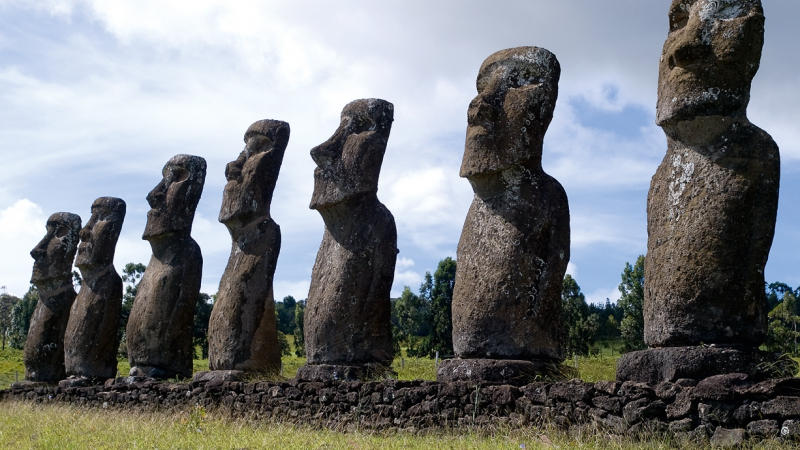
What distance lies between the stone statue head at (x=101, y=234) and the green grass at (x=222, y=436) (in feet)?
11.3

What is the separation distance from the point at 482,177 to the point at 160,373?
23.0 feet

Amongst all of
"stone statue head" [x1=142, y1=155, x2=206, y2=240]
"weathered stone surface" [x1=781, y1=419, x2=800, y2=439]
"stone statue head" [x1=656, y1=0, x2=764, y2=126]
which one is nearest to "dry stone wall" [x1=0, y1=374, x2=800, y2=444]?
"weathered stone surface" [x1=781, y1=419, x2=800, y2=439]

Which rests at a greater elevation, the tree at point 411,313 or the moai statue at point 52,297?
the tree at point 411,313

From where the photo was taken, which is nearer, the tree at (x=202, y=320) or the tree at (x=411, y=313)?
the tree at (x=202, y=320)

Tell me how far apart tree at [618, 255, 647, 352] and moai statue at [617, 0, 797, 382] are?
16455mm

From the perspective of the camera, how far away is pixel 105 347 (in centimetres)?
1540

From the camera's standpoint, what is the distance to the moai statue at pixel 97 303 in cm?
1530

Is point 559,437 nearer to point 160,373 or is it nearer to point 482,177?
point 482,177

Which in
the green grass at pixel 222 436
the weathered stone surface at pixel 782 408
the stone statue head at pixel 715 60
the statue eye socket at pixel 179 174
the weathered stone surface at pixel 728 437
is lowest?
the green grass at pixel 222 436

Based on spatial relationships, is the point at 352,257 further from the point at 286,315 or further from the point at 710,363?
the point at 286,315

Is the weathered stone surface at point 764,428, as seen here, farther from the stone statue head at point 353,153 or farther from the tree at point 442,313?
the tree at point 442,313

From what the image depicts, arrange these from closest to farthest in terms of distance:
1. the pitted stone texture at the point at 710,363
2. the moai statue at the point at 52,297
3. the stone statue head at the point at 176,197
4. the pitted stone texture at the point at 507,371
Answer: the pitted stone texture at the point at 710,363
the pitted stone texture at the point at 507,371
the stone statue head at the point at 176,197
the moai statue at the point at 52,297

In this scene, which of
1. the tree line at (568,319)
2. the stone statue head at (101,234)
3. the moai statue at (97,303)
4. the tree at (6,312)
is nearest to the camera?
the moai statue at (97,303)

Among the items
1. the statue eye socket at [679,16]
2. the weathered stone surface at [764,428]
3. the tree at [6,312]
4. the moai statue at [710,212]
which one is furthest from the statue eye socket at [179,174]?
the tree at [6,312]
